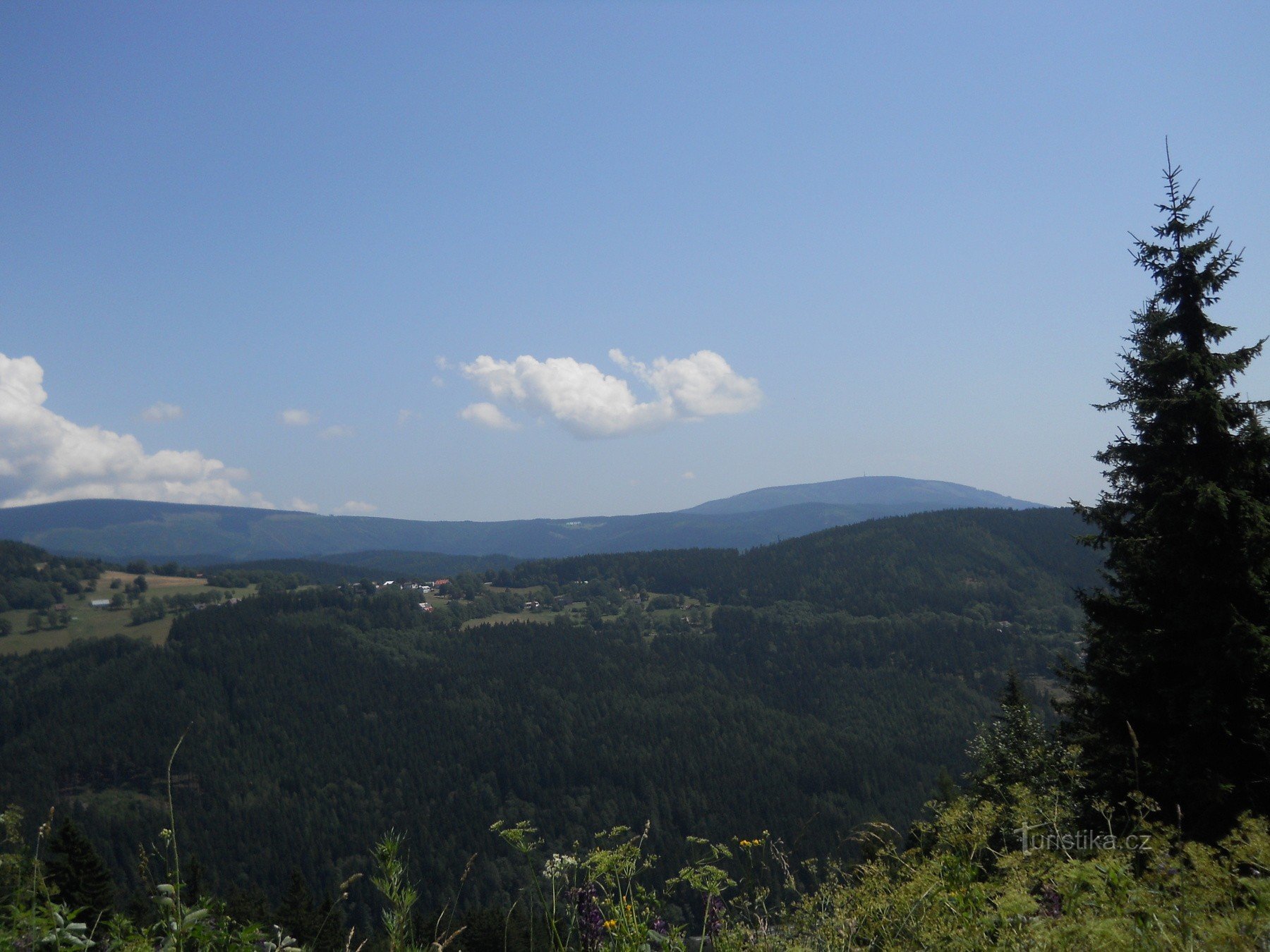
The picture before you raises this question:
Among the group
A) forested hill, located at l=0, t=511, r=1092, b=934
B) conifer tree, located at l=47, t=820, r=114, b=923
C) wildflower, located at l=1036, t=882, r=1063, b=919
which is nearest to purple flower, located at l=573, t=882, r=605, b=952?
wildflower, located at l=1036, t=882, r=1063, b=919

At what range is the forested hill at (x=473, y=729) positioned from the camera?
10525 centimetres

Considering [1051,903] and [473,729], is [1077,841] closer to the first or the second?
[1051,903]

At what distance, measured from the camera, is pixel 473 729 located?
484 ft

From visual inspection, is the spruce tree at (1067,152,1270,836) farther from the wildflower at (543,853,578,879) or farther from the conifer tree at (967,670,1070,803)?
the wildflower at (543,853,578,879)

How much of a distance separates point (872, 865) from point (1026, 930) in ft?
6.56

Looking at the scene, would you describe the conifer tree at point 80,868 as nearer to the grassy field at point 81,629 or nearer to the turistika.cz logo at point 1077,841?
the turistika.cz logo at point 1077,841

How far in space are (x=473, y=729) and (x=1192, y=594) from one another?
499 feet

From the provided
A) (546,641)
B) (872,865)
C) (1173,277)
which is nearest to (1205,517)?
(1173,277)

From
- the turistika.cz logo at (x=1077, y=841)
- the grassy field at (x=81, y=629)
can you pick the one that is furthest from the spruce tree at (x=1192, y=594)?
the grassy field at (x=81, y=629)

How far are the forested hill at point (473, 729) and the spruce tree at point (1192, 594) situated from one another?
251ft

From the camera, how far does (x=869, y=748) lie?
424 feet

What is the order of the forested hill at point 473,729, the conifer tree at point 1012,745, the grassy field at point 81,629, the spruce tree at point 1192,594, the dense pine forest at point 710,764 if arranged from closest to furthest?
the dense pine forest at point 710,764
the spruce tree at point 1192,594
the conifer tree at point 1012,745
the forested hill at point 473,729
the grassy field at point 81,629

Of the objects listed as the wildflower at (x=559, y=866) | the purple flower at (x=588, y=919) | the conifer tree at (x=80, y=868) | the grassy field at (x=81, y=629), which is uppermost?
the wildflower at (x=559, y=866)

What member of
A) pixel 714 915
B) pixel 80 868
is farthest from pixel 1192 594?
pixel 80 868
